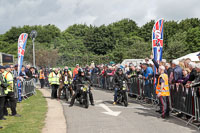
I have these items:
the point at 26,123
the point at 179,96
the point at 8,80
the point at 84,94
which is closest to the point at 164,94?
the point at 179,96

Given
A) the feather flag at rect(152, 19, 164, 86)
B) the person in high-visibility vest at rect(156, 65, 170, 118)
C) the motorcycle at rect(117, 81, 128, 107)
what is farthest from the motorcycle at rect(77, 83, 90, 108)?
the person in high-visibility vest at rect(156, 65, 170, 118)

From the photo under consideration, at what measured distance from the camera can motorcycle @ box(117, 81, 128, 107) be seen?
12556 millimetres

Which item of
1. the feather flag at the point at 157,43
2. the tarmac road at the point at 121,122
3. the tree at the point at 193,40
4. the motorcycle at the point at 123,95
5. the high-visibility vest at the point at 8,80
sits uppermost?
the tree at the point at 193,40

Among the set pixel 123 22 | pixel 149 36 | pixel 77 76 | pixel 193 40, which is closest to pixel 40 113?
pixel 77 76

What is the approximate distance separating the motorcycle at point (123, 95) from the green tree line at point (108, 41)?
37028 millimetres

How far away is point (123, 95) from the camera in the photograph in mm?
12750

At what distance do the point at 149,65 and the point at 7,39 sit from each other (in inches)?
3264

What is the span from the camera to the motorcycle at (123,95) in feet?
41.2

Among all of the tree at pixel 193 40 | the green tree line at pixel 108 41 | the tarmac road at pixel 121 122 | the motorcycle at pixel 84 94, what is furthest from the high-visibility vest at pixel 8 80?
the tree at pixel 193 40

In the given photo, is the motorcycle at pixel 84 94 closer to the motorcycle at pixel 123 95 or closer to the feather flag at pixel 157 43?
the motorcycle at pixel 123 95

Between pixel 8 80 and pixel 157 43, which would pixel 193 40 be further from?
pixel 8 80

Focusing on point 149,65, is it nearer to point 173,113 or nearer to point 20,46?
point 173,113

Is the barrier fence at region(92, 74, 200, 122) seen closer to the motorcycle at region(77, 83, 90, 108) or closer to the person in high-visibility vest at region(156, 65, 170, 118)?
the person in high-visibility vest at region(156, 65, 170, 118)

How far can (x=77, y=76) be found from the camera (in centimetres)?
1316
